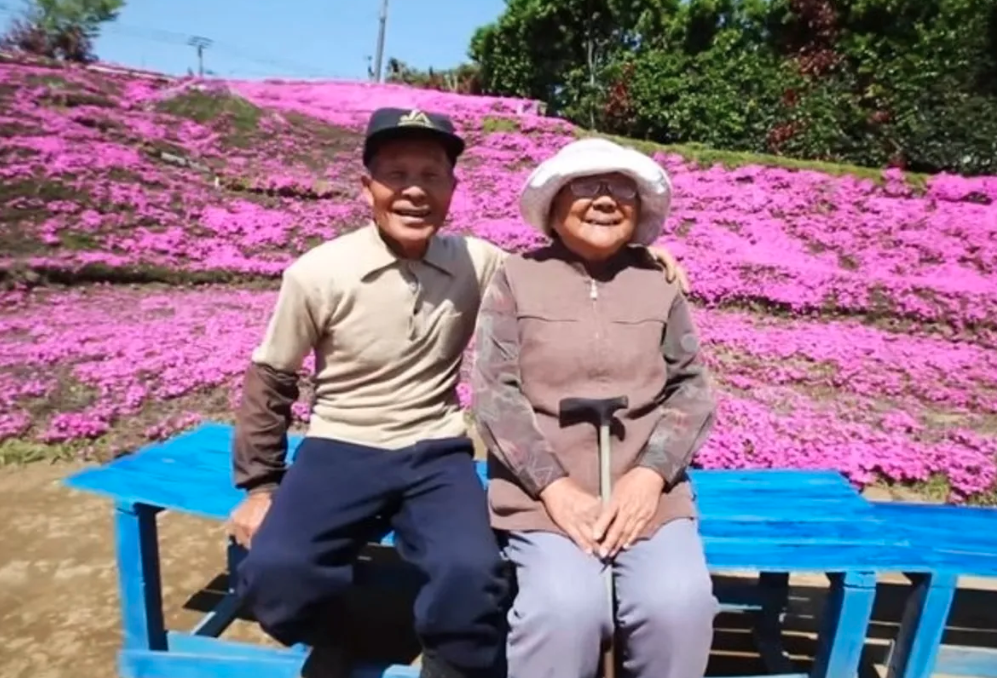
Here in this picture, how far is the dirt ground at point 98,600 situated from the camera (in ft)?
10.5

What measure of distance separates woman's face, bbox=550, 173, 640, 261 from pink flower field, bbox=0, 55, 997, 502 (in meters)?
2.93

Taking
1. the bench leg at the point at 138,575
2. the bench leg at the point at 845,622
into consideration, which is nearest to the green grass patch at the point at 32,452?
the bench leg at the point at 138,575

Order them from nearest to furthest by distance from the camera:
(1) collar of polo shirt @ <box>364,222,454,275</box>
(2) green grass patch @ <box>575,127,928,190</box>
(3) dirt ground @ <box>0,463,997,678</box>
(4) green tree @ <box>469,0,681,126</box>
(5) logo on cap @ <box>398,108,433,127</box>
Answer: (5) logo on cap @ <box>398,108,433,127</box> < (1) collar of polo shirt @ <box>364,222,454,275</box> < (3) dirt ground @ <box>0,463,997,678</box> < (2) green grass patch @ <box>575,127,928,190</box> < (4) green tree @ <box>469,0,681,126</box>

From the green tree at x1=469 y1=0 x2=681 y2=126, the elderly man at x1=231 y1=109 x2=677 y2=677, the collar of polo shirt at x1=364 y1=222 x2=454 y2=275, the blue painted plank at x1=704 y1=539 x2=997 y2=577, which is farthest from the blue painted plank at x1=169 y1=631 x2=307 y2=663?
the green tree at x1=469 y1=0 x2=681 y2=126

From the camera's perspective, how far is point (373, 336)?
Answer: 2.79 meters

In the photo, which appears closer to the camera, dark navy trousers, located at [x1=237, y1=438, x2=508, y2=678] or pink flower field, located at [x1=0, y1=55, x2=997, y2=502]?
dark navy trousers, located at [x1=237, y1=438, x2=508, y2=678]

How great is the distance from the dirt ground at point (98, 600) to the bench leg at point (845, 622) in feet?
1.79

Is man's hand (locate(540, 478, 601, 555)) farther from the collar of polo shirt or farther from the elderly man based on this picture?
the collar of polo shirt

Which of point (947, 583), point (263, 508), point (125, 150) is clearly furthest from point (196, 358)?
point (125, 150)

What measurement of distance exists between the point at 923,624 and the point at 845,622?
0.28m

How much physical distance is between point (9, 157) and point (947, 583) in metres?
12.6

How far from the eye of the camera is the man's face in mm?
2676

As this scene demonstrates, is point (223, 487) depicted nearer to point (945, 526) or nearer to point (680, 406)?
point (680, 406)

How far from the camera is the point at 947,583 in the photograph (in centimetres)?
266
